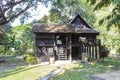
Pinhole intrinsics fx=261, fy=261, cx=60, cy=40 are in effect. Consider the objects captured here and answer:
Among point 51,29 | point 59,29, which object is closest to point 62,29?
point 59,29

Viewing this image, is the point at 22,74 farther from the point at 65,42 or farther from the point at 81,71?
the point at 65,42

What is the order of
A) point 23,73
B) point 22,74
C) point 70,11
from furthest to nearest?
1. point 70,11
2. point 23,73
3. point 22,74

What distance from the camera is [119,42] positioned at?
3825 centimetres

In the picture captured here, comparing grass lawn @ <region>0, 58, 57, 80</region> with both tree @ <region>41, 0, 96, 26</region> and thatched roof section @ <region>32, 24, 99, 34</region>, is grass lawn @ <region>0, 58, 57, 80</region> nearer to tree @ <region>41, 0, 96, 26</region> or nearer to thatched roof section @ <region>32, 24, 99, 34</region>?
thatched roof section @ <region>32, 24, 99, 34</region>

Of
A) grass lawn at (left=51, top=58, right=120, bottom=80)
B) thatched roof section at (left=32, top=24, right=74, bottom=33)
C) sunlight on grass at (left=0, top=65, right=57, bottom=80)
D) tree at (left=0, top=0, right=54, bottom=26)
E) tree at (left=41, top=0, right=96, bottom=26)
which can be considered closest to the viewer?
sunlight on grass at (left=0, top=65, right=57, bottom=80)

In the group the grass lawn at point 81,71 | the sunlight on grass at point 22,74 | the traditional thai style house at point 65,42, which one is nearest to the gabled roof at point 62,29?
the traditional thai style house at point 65,42

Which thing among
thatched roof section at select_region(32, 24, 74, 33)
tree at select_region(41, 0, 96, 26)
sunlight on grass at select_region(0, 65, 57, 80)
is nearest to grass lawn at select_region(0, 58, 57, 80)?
sunlight on grass at select_region(0, 65, 57, 80)

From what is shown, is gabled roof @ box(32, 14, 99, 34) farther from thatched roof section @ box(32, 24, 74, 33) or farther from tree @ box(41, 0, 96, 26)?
tree @ box(41, 0, 96, 26)

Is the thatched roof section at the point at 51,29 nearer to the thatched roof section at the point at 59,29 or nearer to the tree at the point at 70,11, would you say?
the thatched roof section at the point at 59,29

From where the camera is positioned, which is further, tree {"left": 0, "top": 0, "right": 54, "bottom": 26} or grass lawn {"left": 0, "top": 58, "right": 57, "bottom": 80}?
tree {"left": 0, "top": 0, "right": 54, "bottom": 26}

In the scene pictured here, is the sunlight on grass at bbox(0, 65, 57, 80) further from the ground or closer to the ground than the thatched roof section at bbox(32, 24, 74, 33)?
closer to the ground

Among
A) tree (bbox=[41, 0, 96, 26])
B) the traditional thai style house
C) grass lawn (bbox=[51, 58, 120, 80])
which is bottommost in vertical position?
grass lawn (bbox=[51, 58, 120, 80])

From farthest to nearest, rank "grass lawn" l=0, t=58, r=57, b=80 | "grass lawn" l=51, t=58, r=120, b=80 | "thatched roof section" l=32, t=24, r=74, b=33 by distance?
"thatched roof section" l=32, t=24, r=74, b=33
"grass lawn" l=51, t=58, r=120, b=80
"grass lawn" l=0, t=58, r=57, b=80

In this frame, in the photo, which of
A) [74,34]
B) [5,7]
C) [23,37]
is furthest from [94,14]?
[5,7]
